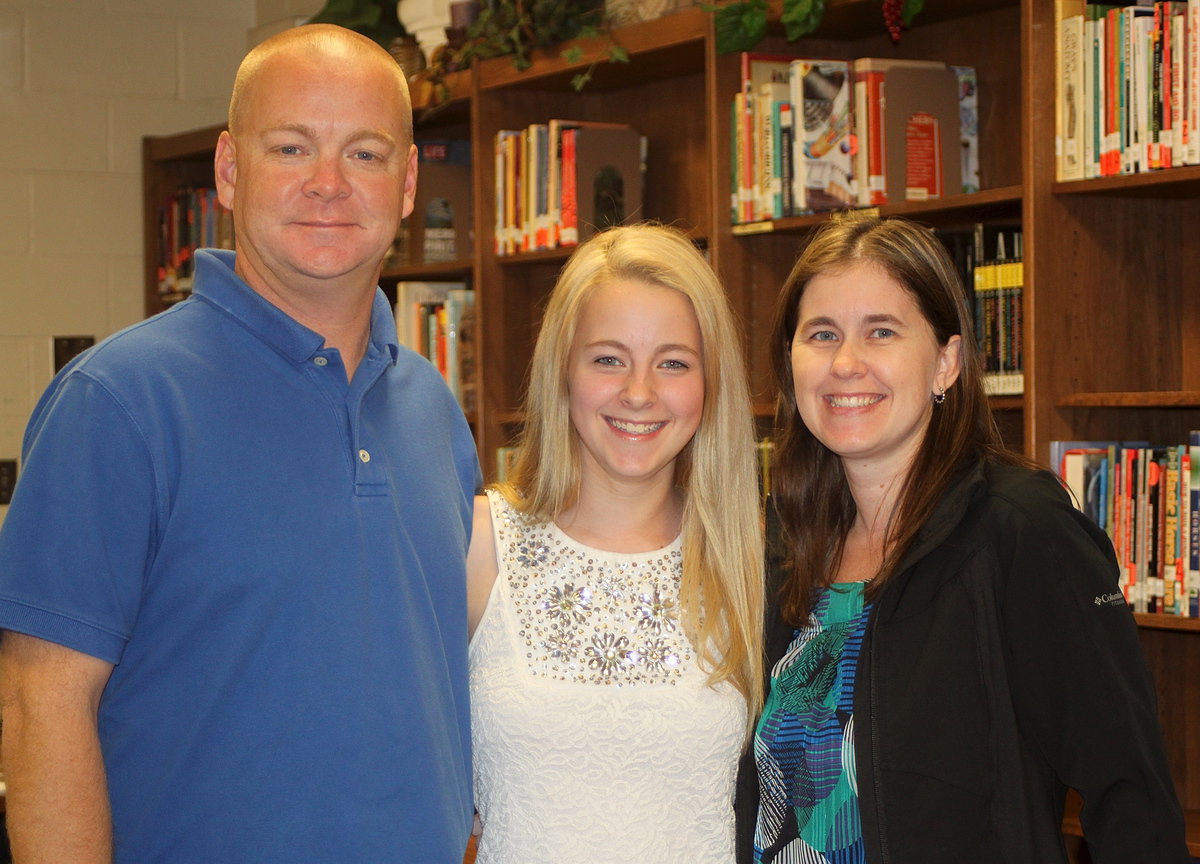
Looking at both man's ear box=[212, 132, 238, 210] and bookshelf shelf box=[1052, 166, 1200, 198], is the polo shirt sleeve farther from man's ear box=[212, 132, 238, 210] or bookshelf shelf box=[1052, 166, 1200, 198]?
bookshelf shelf box=[1052, 166, 1200, 198]

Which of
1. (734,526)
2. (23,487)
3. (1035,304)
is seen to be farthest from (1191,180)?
(23,487)

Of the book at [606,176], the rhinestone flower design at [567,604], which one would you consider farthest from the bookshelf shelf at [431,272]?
the rhinestone flower design at [567,604]

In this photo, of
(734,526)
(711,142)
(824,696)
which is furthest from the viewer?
(711,142)

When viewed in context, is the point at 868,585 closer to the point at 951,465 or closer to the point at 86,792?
the point at 951,465

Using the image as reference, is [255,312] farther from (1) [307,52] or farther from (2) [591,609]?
(2) [591,609]

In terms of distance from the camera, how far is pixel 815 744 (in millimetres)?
1866

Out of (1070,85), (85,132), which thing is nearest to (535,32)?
(1070,85)

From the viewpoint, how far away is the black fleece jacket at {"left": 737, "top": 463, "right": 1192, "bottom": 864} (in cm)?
170

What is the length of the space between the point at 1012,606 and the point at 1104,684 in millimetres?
145

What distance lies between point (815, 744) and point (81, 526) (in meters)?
1.01

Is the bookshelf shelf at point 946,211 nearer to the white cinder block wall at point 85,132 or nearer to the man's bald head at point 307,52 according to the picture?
the man's bald head at point 307,52

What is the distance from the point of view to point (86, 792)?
1467mm

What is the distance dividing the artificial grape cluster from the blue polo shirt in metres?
1.72

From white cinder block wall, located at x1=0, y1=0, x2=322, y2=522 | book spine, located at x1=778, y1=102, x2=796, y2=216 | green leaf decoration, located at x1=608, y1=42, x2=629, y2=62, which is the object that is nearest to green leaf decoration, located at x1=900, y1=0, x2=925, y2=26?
book spine, located at x1=778, y1=102, x2=796, y2=216
